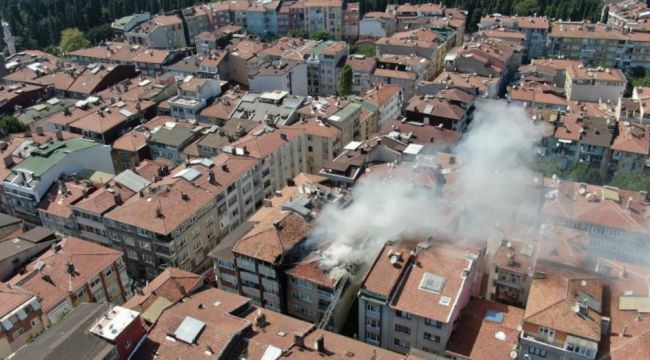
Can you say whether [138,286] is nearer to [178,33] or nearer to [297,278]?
[297,278]

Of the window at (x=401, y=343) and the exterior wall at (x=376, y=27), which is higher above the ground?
the exterior wall at (x=376, y=27)

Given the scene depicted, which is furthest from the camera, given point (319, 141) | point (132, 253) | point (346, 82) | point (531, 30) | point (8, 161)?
point (531, 30)

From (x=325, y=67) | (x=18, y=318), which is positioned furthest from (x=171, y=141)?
(x=325, y=67)

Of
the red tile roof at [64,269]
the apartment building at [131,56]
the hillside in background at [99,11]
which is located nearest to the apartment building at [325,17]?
the hillside in background at [99,11]

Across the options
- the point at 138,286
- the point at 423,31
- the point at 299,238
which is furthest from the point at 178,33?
the point at 299,238

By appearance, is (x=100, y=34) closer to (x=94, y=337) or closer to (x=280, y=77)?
(x=280, y=77)

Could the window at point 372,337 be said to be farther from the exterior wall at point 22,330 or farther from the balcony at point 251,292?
the exterior wall at point 22,330
